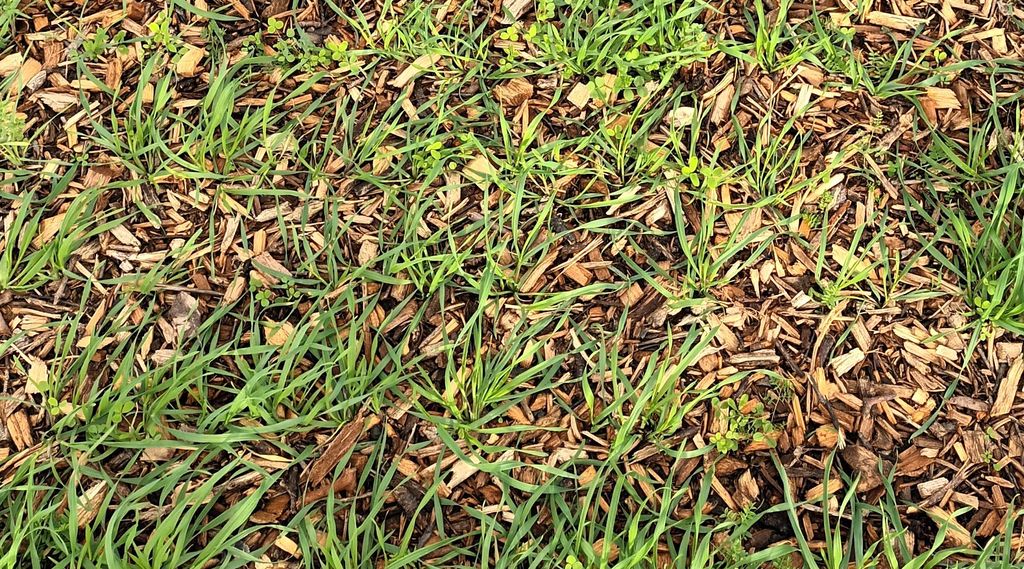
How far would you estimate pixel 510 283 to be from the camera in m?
2.07

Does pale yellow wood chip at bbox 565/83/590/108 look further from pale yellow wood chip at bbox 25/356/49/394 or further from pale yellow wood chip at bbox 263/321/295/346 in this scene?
pale yellow wood chip at bbox 25/356/49/394

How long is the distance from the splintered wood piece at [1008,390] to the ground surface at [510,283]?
11mm

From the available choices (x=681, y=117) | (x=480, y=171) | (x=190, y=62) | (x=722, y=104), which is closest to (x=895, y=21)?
(x=722, y=104)

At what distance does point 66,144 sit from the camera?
224 centimetres

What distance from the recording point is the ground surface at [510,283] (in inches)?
74.3

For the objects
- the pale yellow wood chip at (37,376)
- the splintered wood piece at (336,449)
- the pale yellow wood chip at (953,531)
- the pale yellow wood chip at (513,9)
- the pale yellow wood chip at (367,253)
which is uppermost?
the pale yellow wood chip at (513,9)

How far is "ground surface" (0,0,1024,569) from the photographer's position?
6.19 feet

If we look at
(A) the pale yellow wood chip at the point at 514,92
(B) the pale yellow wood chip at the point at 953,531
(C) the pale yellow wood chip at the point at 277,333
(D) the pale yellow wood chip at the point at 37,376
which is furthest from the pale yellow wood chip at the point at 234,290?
(B) the pale yellow wood chip at the point at 953,531

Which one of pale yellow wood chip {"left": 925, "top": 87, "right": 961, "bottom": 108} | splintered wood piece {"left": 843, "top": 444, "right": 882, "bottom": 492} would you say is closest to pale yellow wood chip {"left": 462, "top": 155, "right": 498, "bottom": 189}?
splintered wood piece {"left": 843, "top": 444, "right": 882, "bottom": 492}

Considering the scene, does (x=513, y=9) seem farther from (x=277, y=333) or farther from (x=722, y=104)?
(x=277, y=333)

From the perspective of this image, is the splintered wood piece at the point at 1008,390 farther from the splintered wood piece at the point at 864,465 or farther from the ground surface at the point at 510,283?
the splintered wood piece at the point at 864,465

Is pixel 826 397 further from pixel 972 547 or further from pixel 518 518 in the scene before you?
pixel 518 518

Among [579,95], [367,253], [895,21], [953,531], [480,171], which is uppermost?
[895,21]

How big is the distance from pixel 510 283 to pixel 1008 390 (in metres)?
1.31
